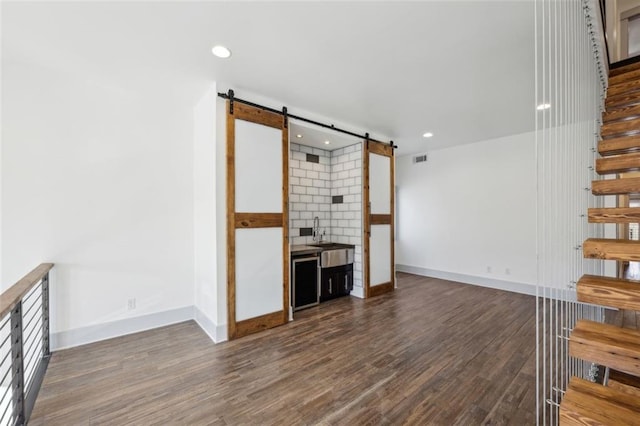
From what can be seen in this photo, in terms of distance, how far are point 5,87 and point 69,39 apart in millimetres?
1002

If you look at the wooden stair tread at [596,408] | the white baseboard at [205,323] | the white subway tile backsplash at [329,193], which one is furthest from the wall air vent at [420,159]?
the wooden stair tread at [596,408]

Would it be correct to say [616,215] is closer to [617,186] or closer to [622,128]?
[617,186]

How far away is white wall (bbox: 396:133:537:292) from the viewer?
4.85 metres

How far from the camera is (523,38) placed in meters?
2.30

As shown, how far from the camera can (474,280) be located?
5406 mm

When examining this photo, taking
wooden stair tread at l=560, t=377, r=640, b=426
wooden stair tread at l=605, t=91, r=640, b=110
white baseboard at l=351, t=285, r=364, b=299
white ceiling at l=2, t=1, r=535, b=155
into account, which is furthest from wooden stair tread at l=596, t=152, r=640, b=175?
white baseboard at l=351, t=285, r=364, b=299

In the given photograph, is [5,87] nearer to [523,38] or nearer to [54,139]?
[54,139]

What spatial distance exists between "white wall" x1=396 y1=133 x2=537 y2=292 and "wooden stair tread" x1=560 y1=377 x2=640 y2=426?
13.5ft

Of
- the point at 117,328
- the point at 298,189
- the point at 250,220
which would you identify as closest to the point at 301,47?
the point at 250,220

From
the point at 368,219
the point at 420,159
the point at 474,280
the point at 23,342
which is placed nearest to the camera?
the point at 23,342

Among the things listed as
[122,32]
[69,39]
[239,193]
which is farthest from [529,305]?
[69,39]

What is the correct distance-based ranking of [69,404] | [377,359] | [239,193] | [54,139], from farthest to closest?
[239,193], [54,139], [377,359], [69,404]

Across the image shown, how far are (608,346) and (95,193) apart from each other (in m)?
4.24

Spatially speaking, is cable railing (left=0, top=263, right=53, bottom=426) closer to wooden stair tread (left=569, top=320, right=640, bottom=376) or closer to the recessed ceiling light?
the recessed ceiling light
